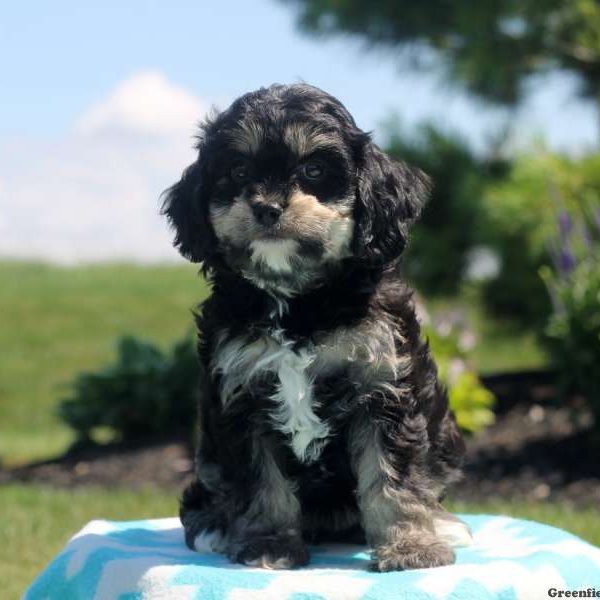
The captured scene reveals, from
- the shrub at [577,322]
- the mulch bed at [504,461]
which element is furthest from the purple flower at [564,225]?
the mulch bed at [504,461]

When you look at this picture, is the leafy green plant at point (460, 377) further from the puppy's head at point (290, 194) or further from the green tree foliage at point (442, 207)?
the puppy's head at point (290, 194)

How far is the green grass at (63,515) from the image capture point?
707 centimetres

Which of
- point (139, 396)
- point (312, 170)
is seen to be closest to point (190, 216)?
point (312, 170)

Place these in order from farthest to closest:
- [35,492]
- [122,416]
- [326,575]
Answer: [122,416], [35,492], [326,575]

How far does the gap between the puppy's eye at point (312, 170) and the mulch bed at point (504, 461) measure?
4.98 meters

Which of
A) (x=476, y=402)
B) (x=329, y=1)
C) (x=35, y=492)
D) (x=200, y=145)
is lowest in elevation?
(x=35, y=492)

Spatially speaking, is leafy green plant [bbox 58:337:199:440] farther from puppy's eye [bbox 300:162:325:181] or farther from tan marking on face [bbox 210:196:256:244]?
puppy's eye [bbox 300:162:325:181]

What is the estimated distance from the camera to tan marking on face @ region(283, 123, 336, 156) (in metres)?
4.05

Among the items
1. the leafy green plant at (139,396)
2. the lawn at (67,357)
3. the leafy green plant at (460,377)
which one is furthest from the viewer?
the leafy green plant at (139,396)

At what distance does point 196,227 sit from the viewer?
437 centimetres

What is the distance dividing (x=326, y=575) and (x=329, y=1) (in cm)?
986

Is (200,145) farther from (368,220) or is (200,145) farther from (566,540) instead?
(566,540)

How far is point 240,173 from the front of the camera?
4141 millimetres

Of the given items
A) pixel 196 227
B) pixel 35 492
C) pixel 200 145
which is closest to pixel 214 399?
pixel 196 227
